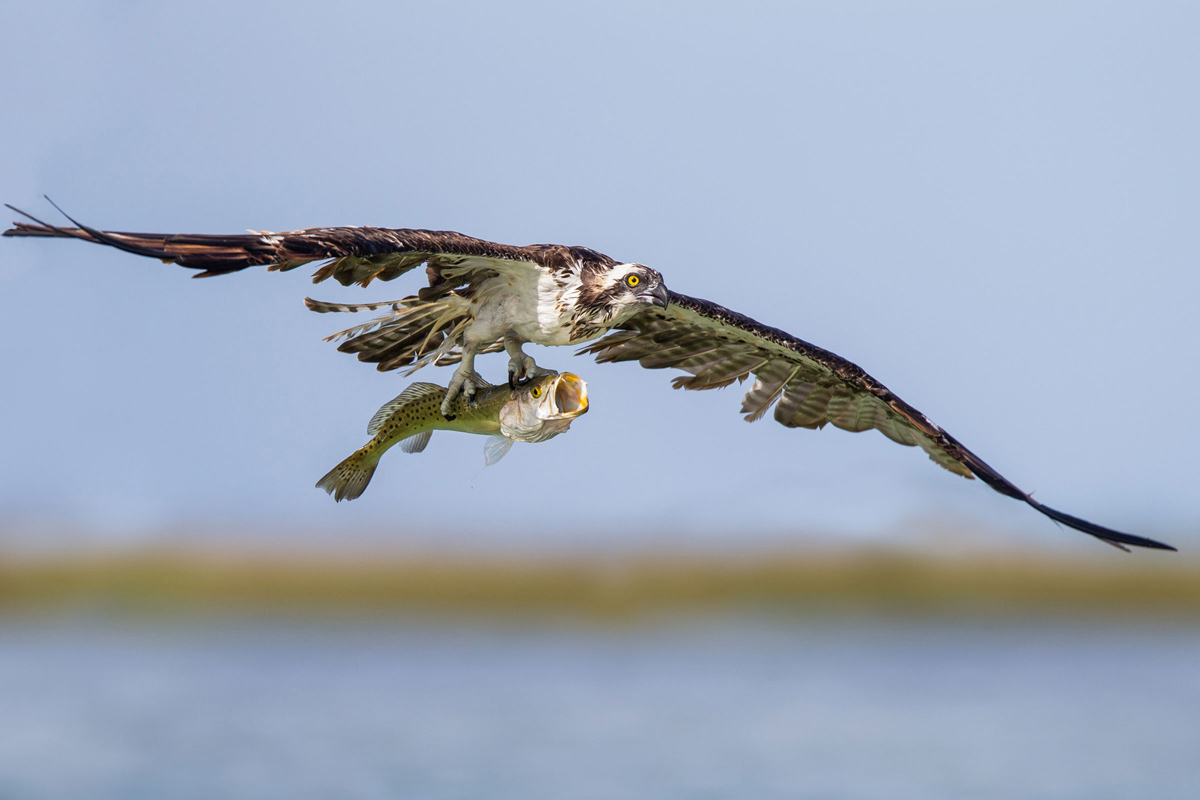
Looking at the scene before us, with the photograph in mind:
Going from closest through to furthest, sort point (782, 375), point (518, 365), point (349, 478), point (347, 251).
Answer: point (347, 251), point (518, 365), point (349, 478), point (782, 375)

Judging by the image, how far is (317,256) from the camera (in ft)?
27.2

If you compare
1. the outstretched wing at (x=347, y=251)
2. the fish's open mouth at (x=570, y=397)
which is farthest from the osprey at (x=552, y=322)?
the fish's open mouth at (x=570, y=397)

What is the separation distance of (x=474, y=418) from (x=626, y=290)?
1.65m

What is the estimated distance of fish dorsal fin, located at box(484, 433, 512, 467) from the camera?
1038 centimetres

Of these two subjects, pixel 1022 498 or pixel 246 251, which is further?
pixel 1022 498

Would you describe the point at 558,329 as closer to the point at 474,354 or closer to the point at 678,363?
the point at 474,354

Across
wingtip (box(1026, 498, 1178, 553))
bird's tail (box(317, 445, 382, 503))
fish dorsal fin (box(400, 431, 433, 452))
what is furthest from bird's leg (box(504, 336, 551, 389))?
wingtip (box(1026, 498, 1178, 553))

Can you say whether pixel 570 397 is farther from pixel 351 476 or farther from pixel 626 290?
pixel 351 476

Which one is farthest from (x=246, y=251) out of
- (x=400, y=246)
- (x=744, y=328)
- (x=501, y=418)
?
(x=744, y=328)

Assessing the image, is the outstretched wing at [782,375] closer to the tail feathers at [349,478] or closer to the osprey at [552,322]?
the osprey at [552,322]

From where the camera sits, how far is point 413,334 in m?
10.9

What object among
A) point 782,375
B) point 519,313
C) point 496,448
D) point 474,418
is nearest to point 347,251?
point 519,313

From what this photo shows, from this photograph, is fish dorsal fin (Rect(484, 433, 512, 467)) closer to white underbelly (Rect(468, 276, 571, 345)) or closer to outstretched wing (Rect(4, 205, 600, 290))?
white underbelly (Rect(468, 276, 571, 345))

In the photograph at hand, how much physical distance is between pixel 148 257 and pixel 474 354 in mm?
3299
